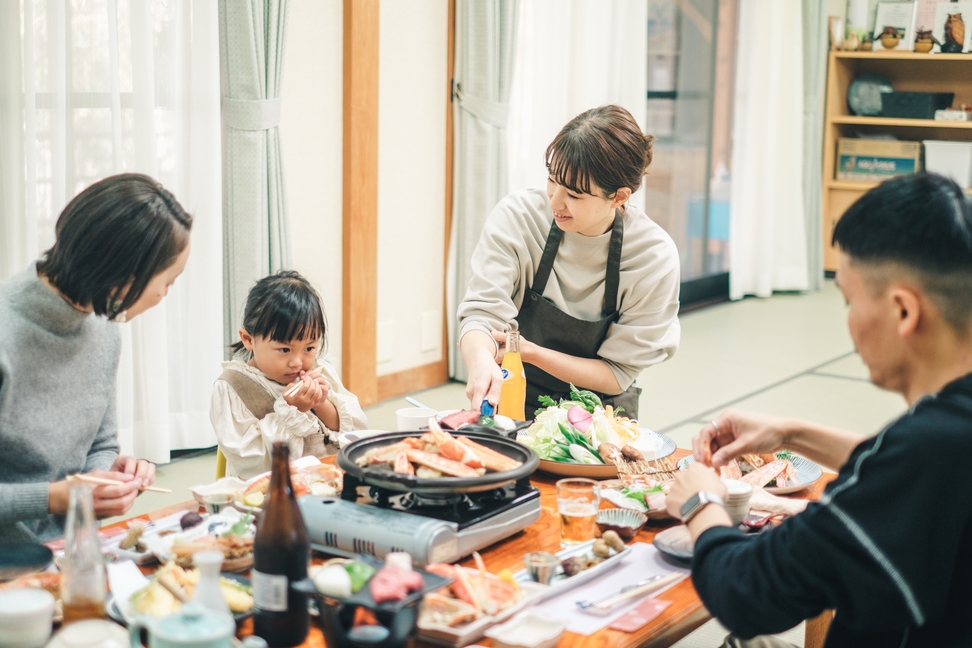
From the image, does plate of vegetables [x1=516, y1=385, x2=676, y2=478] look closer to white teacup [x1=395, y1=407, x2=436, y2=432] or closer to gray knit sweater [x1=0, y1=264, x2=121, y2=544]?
white teacup [x1=395, y1=407, x2=436, y2=432]

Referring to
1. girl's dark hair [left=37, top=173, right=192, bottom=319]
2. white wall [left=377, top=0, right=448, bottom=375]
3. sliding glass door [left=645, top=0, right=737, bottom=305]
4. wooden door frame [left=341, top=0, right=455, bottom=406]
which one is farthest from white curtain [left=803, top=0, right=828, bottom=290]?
girl's dark hair [left=37, top=173, right=192, bottom=319]

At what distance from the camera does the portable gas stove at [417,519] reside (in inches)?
52.7

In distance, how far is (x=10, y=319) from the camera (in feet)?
5.30

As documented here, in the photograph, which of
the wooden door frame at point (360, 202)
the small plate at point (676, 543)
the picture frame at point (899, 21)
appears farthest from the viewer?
the picture frame at point (899, 21)

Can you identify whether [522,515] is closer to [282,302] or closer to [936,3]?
[282,302]

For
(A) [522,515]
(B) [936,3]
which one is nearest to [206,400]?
(A) [522,515]

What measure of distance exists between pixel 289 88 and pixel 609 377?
2026mm

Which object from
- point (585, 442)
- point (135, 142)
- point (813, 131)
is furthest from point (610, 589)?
point (813, 131)

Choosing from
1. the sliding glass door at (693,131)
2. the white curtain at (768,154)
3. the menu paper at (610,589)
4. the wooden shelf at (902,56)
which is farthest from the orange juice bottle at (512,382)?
the wooden shelf at (902,56)

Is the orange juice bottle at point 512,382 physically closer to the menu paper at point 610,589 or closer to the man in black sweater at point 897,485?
the menu paper at point 610,589

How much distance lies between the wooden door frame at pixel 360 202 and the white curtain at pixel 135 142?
72 cm

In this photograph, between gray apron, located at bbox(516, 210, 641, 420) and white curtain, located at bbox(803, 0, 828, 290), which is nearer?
gray apron, located at bbox(516, 210, 641, 420)

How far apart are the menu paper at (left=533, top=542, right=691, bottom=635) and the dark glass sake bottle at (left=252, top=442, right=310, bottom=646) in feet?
1.06

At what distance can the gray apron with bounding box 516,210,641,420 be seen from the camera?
2.41 meters
